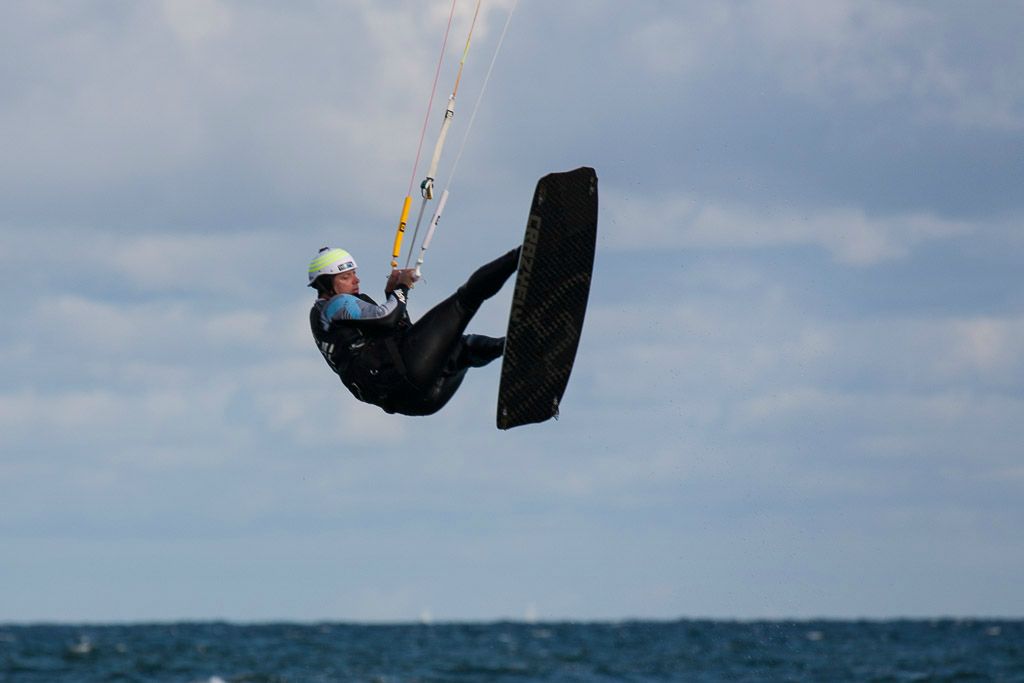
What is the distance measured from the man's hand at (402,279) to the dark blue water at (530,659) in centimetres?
4151

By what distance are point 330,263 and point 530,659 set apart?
56407 mm

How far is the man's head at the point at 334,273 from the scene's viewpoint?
11156mm

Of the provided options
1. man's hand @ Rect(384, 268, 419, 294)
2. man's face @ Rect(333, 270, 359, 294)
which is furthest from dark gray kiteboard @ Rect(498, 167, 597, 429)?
man's face @ Rect(333, 270, 359, 294)

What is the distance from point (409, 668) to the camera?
59688mm

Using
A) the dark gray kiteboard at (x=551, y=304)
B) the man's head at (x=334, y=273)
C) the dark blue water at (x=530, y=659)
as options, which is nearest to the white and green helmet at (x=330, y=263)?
the man's head at (x=334, y=273)

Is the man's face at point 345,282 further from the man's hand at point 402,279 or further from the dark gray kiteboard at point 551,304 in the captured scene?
the dark gray kiteboard at point 551,304

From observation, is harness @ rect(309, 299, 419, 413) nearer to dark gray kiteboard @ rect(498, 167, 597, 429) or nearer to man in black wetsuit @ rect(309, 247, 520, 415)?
man in black wetsuit @ rect(309, 247, 520, 415)

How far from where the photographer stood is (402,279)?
428 inches

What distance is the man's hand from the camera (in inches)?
428

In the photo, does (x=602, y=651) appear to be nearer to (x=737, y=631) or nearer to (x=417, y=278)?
(x=737, y=631)

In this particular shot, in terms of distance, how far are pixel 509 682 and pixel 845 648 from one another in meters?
28.3

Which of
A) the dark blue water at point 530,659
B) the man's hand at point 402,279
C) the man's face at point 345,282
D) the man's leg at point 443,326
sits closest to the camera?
the man's leg at point 443,326

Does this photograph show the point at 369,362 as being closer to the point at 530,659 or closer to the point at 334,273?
the point at 334,273

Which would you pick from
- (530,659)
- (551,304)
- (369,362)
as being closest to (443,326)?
(369,362)
